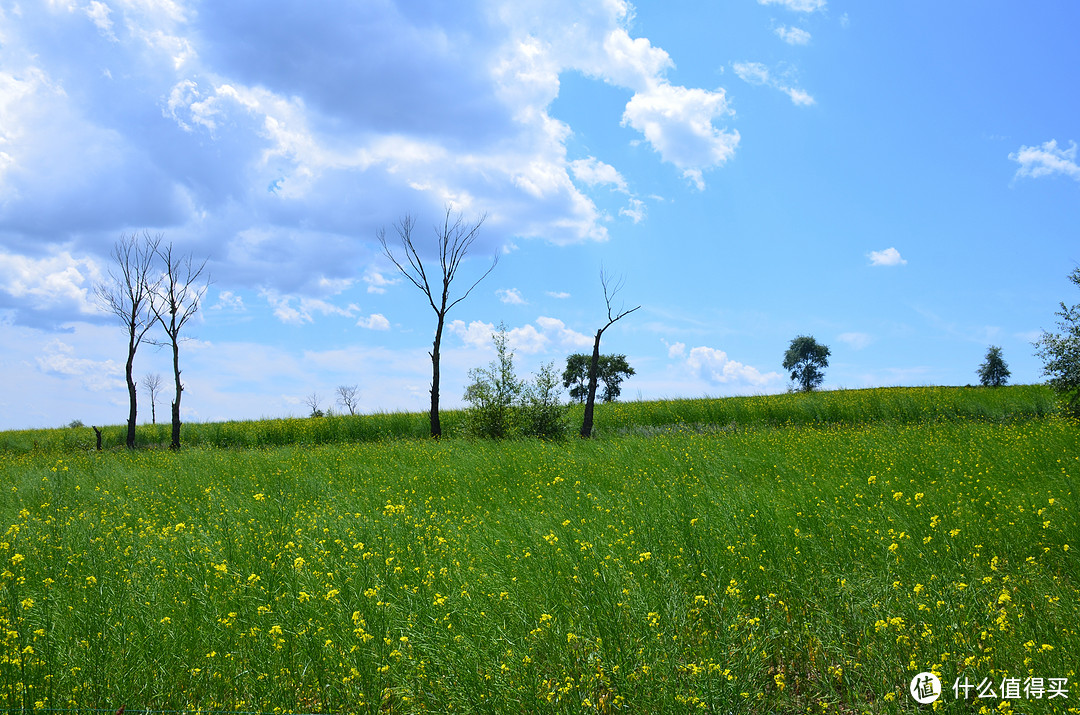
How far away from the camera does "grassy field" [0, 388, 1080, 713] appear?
388cm

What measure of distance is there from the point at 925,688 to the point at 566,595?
106 inches

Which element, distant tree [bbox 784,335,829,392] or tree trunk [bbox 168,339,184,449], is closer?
tree trunk [bbox 168,339,184,449]

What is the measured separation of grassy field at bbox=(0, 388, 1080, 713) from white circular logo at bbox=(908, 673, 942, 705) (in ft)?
0.23

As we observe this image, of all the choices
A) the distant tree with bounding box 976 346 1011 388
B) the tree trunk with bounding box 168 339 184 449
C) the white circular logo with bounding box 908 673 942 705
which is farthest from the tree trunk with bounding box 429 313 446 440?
the distant tree with bounding box 976 346 1011 388

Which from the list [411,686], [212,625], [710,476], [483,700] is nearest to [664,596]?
[483,700]

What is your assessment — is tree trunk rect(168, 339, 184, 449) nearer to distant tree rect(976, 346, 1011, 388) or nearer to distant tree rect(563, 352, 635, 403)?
distant tree rect(563, 352, 635, 403)

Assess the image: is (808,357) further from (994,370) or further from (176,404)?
(176,404)

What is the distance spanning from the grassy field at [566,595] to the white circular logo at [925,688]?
7 centimetres

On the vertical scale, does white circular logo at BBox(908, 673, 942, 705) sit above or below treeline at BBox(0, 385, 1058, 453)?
below

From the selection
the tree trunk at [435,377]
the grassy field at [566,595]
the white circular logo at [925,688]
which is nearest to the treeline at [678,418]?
the tree trunk at [435,377]

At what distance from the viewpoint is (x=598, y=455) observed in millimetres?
13680

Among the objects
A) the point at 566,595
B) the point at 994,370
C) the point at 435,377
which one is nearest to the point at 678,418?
the point at 435,377

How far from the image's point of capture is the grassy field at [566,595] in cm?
388

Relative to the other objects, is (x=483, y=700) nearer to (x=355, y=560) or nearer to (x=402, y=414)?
(x=355, y=560)
